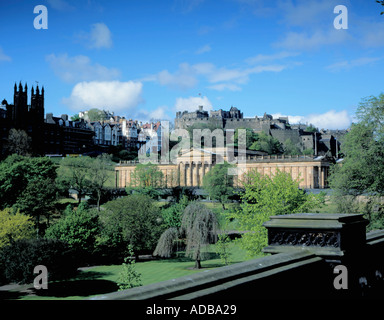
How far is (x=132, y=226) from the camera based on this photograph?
45438 mm

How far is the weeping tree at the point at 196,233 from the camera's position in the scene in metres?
38.7

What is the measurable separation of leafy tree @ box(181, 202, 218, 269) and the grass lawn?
1512 mm

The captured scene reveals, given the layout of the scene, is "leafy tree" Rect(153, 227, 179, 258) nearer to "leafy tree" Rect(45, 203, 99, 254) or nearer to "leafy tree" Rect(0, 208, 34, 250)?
"leafy tree" Rect(45, 203, 99, 254)

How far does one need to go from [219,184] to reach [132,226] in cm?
2784

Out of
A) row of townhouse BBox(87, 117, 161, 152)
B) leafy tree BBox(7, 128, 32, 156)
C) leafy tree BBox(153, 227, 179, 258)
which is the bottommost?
leafy tree BBox(153, 227, 179, 258)

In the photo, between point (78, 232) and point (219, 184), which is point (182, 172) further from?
point (78, 232)

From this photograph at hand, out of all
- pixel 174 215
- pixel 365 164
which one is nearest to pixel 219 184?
pixel 174 215

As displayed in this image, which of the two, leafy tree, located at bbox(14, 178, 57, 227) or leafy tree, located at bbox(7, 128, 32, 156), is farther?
leafy tree, located at bbox(7, 128, 32, 156)

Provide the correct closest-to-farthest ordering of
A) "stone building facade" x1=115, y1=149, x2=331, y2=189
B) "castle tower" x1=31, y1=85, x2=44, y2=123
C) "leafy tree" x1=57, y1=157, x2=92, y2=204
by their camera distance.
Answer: "leafy tree" x1=57, y1=157, x2=92, y2=204, "stone building facade" x1=115, y1=149, x2=331, y2=189, "castle tower" x1=31, y1=85, x2=44, y2=123

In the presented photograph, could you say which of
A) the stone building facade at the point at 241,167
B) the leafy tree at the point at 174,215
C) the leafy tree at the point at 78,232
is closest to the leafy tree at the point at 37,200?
the leafy tree at the point at 78,232

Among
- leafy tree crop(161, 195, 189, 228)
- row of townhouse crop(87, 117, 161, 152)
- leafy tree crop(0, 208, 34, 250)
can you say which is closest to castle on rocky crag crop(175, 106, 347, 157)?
row of townhouse crop(87, 117, 161, 152)

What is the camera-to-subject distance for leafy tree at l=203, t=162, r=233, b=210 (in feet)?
229

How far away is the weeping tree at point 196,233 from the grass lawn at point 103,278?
56.6 inches

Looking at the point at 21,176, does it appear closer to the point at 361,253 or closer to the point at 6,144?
the point at 6,144
